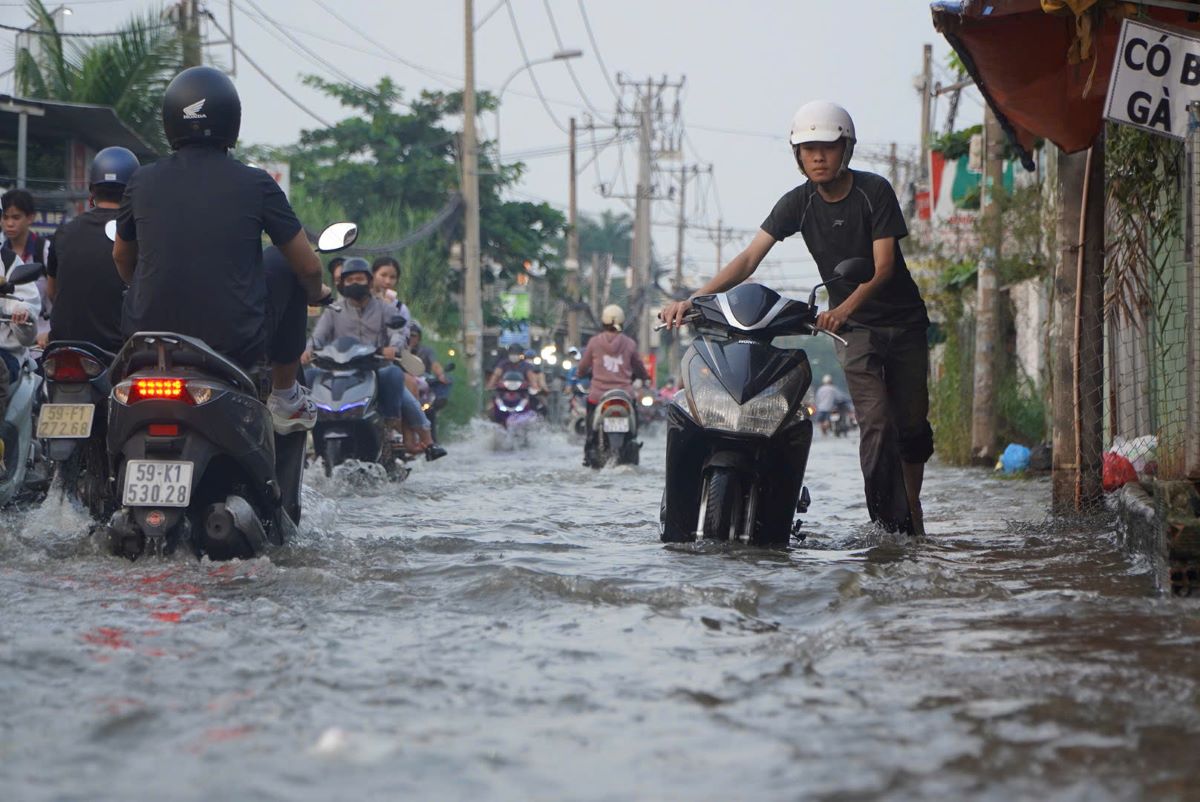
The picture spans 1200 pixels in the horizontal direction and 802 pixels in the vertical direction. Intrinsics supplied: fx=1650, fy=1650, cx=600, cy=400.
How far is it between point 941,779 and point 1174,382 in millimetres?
5254

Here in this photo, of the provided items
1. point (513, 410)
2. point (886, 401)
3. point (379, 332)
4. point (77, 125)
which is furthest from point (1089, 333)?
point (513, 410)

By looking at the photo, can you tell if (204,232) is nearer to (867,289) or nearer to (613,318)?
(867,289)

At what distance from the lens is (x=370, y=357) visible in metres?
10.6

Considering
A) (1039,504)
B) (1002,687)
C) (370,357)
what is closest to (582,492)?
(370,357)

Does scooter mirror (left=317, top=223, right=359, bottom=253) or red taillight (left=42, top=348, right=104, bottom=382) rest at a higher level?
scooter mirror (left=317, top=223, right=359, bottom=253)

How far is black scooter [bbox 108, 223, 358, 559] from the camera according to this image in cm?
514

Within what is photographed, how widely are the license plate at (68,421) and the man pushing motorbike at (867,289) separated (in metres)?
2.21

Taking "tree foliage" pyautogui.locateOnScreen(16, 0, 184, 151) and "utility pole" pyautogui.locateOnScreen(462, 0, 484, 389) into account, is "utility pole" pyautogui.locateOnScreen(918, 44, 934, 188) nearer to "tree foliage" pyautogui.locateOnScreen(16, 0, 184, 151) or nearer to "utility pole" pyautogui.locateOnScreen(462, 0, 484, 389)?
"utility pole" pyautogui.locateOnScreen(462, 0, 484, 389)

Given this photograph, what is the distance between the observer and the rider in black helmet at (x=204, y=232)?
5434mm

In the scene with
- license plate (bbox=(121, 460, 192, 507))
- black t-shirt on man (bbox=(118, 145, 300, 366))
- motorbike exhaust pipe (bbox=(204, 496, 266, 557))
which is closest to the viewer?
license plate (bbox=(121, 460, 192, 507))

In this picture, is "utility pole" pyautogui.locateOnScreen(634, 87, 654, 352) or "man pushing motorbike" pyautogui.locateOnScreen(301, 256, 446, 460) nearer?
"man pushing motorbike" pyautogui.locateOnScreen(301, 256, 446, 460)

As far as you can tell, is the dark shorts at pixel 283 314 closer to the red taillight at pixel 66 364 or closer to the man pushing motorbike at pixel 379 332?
the red taillight at pixel 66 364

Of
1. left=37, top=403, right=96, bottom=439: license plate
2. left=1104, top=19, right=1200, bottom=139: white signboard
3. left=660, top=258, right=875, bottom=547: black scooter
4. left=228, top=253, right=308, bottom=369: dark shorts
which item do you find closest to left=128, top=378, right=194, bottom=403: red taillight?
left=228, top=253, right=308, bottom=369: dark shorts

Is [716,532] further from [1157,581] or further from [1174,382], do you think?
[1174,382]
